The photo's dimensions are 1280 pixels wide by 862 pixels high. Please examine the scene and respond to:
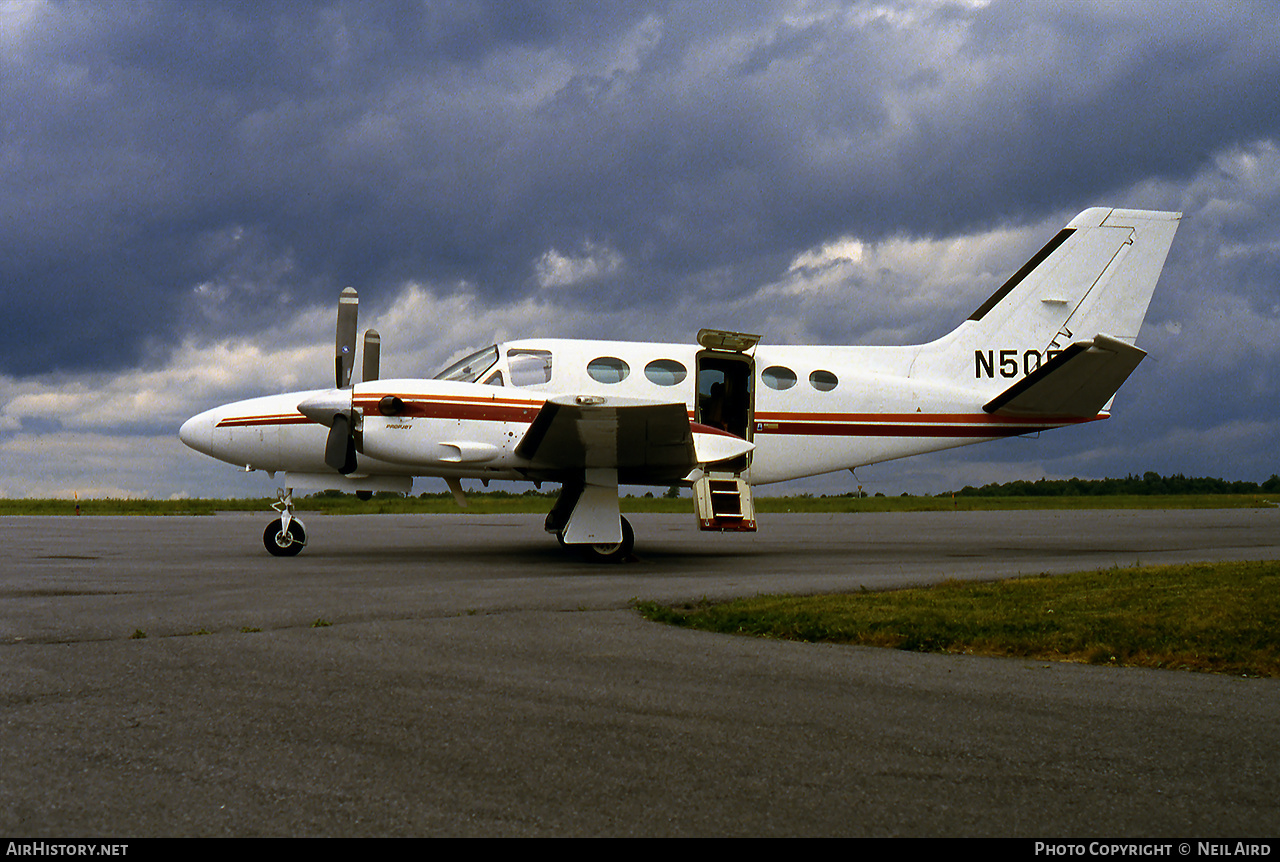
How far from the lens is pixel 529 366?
1340 centimetres

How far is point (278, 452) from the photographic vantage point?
13.2m

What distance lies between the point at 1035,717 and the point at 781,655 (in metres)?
1.73

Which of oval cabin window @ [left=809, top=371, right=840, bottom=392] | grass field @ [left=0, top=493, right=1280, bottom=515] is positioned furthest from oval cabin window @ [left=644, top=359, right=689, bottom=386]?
grass field @ [left=0, top=493, right=1280, bottom=515]

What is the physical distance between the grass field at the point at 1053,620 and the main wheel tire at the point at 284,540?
7.52 meters

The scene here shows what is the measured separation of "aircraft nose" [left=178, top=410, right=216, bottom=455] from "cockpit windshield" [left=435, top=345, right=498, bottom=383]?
11.6 ft

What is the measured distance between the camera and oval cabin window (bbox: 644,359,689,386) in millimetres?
13758

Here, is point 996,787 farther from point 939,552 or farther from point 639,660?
point 939,552

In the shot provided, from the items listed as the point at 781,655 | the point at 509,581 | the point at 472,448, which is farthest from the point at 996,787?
the point at 472,448

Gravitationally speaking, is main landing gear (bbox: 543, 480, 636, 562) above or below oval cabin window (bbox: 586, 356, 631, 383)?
below

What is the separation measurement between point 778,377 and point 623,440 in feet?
12.0

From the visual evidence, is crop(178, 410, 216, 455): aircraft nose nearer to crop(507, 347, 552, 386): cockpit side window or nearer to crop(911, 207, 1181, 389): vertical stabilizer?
crop(507, 347, 552, 386): cockpit side window

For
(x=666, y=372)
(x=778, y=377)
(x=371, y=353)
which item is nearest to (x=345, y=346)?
(x=371, y=353)
